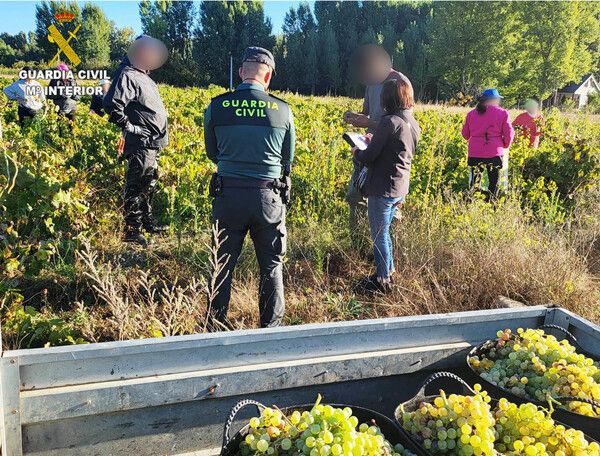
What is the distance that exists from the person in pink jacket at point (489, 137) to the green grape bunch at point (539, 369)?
4544 mm

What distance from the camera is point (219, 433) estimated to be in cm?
221

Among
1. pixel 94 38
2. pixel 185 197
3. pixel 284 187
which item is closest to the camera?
pixel 284 187

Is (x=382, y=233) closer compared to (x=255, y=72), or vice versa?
(x=255, y=72)

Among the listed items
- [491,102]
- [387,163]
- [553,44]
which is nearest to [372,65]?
[387,163]

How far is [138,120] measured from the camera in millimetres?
5211

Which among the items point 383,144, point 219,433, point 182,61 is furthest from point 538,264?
point 182,61

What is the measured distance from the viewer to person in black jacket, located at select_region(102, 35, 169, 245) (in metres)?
5.02

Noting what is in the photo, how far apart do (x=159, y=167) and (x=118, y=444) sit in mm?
4062

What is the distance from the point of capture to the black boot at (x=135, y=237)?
5.10 m

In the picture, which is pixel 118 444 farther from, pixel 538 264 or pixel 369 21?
pixel 369 21

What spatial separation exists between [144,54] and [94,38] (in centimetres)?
5484

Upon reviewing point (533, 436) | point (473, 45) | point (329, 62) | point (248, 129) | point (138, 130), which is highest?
point (473, 45)

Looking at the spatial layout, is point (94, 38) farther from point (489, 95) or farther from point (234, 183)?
point (234, 183)

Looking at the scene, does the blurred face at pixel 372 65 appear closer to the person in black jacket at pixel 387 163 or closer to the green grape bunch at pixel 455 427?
the person in black jacket at pixel 387 163
